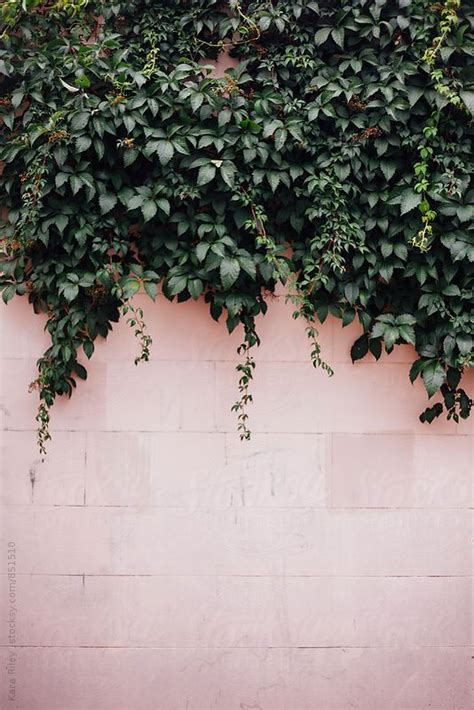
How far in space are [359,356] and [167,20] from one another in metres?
1.66

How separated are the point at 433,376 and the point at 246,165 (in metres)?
1.18

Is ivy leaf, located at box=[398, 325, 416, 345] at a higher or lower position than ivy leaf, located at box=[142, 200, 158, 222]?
A: lower

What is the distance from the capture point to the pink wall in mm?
2727

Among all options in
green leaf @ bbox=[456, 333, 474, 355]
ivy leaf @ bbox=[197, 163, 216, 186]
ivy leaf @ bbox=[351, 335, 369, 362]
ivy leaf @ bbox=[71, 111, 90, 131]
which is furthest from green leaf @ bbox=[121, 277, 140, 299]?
green leaf @ bbox=[456, 333, 474, 355]

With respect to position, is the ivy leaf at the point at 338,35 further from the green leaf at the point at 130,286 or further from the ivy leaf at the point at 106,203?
the green leaf at the point at 130,286

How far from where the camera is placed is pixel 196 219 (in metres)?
2.53

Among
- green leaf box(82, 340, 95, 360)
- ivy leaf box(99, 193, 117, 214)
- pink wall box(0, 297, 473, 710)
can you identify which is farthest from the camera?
pink wall box(0, 297, 473, 710)

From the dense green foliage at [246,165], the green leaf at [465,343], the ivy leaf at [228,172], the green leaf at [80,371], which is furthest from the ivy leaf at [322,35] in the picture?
the green leaf at [80,371]

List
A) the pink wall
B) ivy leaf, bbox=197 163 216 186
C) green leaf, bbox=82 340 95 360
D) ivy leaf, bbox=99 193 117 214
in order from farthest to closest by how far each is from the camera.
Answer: the pink wall → green leaf, bbox=82 340 95 360 → ivy leaf, bbox=99 193 117 214 → ivy leaf, bbox=197 163 216 186

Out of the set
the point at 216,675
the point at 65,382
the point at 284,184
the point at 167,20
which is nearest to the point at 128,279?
the point at 65,382

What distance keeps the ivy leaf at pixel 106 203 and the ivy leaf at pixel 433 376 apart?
148 cm

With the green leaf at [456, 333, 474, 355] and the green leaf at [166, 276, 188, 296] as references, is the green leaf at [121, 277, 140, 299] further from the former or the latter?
the green leaf at [456, 333, 474, 355]

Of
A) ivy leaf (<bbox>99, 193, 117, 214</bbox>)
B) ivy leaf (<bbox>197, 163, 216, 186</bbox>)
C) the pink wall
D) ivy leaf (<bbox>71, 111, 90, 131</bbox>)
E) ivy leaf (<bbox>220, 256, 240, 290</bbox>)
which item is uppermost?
ivy leaf (<bbox>71, 111, 90, 131</bbox>)

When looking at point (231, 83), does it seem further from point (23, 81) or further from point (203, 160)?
point (23, 81)
